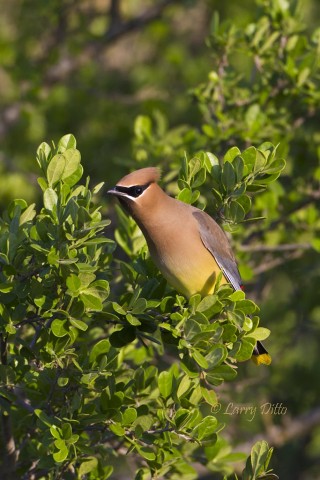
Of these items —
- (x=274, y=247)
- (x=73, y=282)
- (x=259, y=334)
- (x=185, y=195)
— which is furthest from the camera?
(x=274, y=247)

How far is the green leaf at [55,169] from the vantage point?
3420 millimetres

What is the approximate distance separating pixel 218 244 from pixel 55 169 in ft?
3.00

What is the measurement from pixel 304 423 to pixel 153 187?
3.31 m

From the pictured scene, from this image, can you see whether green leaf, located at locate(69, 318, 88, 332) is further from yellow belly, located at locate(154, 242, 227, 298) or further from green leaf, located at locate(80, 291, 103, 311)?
yellow belly, located at locate(154, 242, 227, 298)

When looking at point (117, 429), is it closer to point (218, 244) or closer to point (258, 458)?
point (258, 458)

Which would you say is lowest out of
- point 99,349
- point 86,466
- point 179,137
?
point 86,466

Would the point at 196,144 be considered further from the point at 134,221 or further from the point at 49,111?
the point at 49,111

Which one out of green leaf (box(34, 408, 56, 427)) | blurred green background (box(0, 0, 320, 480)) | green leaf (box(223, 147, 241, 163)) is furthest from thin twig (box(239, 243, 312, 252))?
green leaf (box(34, 408, 56, 427))

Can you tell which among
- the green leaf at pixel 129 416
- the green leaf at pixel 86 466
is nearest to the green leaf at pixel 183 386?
the green leaf at pixel 129 416

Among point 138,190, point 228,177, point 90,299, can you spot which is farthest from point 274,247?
point 90,299

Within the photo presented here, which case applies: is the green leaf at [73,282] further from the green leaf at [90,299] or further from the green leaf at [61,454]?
the green leaf at [61,454]

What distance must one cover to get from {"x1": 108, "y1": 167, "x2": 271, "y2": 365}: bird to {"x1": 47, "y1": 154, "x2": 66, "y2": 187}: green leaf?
1.18ft

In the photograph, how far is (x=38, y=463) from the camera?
345 centimetres

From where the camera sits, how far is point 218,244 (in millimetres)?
4051
